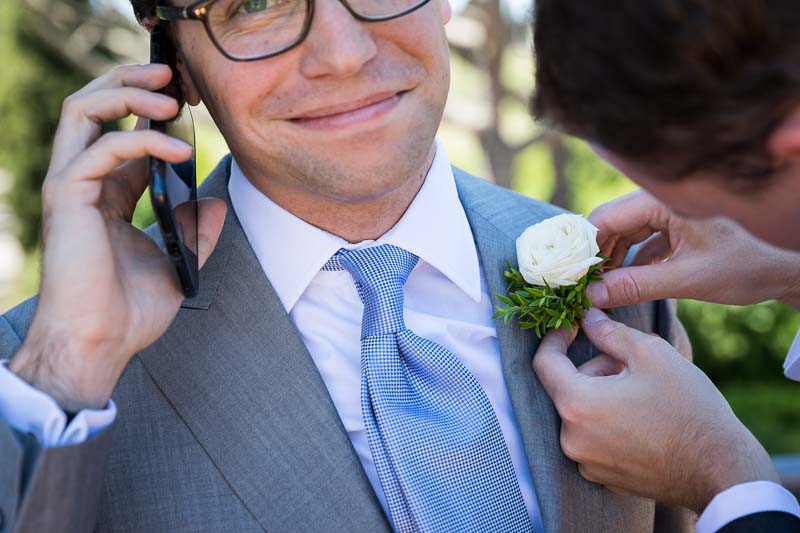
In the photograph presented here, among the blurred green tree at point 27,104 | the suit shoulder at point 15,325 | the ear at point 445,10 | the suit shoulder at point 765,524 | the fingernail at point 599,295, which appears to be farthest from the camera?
the blurred green tree at point 27,104

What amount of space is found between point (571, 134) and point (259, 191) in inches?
42.7

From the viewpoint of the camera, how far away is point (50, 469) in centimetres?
171

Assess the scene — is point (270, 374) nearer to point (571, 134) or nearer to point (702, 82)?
point (571, 134)

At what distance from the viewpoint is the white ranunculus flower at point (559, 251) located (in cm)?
220

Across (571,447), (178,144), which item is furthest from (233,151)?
(571,447)

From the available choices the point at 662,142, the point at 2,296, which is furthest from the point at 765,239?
the point at 2,296

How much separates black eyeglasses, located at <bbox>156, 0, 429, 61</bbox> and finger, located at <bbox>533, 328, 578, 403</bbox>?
36.0 inches

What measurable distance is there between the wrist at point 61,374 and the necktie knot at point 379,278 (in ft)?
2.18

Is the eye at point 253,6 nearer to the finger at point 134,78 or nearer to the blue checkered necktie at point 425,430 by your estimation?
the finger at point 134,78

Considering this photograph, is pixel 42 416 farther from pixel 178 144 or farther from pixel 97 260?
pixel 178 144

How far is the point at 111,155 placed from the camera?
6.34ft

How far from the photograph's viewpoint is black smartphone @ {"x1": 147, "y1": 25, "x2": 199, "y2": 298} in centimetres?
182

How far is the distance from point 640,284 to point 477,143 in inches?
191

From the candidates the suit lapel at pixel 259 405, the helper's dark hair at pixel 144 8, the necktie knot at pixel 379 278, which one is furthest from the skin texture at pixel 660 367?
the helper's dark hair at pixel 144 8
